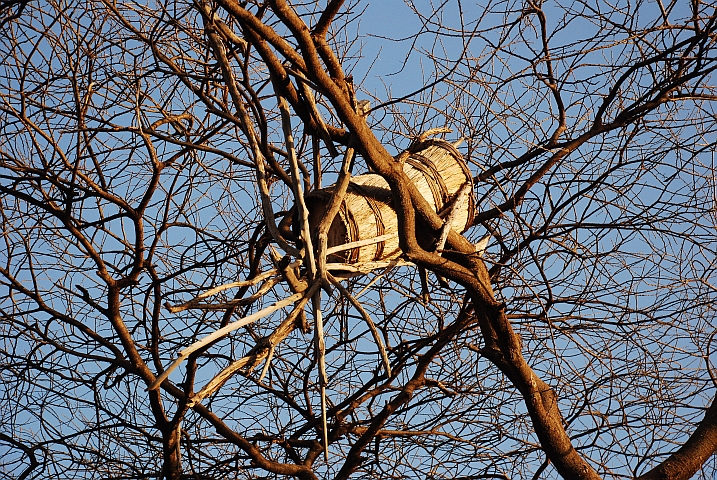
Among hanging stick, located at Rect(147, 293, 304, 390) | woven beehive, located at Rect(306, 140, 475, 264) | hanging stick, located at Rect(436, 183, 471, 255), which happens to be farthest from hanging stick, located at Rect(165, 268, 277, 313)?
hanging stick, located at Rect(436, 183, 471, 255)

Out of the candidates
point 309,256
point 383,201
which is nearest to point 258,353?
point 309,256

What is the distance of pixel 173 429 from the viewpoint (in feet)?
10.6

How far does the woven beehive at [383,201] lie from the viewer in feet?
8.43

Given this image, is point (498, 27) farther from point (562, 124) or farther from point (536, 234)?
point (536, 234)

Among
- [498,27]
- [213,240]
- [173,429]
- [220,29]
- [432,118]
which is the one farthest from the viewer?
[213,240]

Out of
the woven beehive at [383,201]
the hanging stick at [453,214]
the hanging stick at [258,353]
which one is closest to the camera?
the hanging stick at [258,353]

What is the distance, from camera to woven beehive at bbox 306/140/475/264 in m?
2.57

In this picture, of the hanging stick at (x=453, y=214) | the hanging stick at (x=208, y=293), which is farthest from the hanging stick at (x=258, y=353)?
the hanging stick at (x=453, y=214)

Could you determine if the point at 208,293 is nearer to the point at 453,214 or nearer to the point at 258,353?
the point at 258,353

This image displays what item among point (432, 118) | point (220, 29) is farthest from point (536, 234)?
point (220, 29)

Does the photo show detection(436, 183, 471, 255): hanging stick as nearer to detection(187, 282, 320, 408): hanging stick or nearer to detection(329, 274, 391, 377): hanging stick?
detection(329, 274, 391, 377): hanging stick

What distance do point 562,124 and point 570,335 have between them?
35.8 inches

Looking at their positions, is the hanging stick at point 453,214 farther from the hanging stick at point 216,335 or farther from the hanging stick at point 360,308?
the hanging stick at point 216,335

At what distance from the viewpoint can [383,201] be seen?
2.68 m
